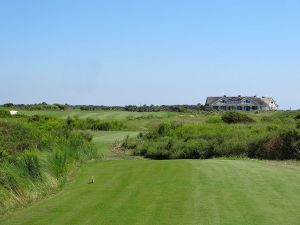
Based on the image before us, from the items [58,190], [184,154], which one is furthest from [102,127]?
[58,190]

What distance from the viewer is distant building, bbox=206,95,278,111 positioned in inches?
5955

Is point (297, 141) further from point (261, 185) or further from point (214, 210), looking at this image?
point (214, 210)

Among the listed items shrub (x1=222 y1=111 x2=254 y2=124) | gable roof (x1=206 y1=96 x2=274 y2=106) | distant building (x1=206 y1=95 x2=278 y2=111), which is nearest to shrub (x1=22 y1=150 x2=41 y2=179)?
shrub (x1=222 y1=111 x2=254 y2=124)

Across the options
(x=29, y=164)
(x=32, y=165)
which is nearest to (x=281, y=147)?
(x=32, y=165)

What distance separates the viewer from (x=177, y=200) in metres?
15.7

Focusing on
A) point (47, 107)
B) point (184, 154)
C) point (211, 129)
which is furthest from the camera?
point (47, 107)

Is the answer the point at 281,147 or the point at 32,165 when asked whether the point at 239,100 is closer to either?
the point at 281,147

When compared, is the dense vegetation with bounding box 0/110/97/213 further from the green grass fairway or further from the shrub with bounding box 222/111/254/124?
the shrub with bounding box 222/111/254/124

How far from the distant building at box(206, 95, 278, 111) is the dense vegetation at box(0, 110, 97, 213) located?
123644mm

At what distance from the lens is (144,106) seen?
137375 millimetres

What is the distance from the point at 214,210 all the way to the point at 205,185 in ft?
14.7

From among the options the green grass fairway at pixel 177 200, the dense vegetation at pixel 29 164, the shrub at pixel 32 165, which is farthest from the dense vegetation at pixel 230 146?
the shrub at pixel 32 165

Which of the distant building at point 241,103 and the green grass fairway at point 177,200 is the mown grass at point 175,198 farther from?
the distant building at point 241,103

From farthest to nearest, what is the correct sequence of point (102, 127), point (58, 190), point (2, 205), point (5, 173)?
point (102, 127), point (58, 190), point (5, 173), point (2, 205)
